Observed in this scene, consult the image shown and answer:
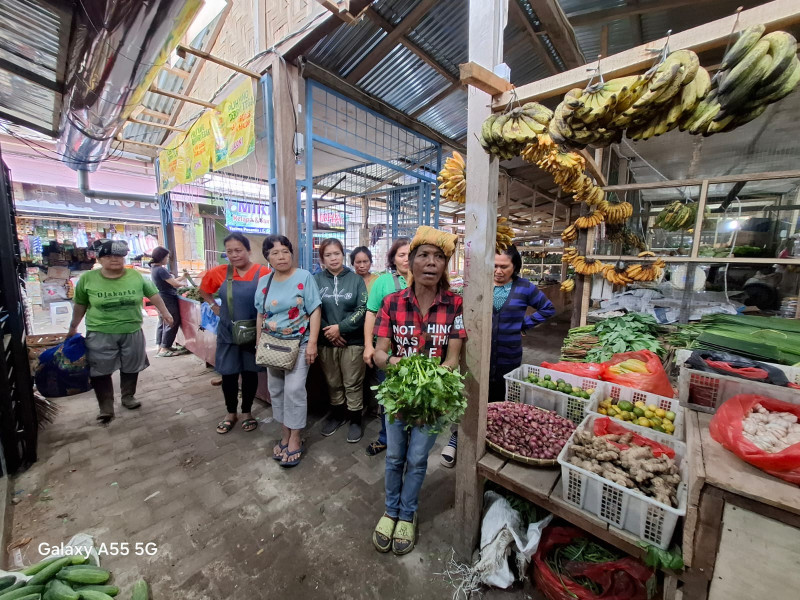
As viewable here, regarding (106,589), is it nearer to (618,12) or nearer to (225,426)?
(225,426)

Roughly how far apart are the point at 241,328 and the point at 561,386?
2930 mm

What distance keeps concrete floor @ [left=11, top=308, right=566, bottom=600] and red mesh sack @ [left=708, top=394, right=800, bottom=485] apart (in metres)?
1.39

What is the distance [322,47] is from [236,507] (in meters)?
4.60

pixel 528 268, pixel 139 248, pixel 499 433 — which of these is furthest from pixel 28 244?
pixel 528 268

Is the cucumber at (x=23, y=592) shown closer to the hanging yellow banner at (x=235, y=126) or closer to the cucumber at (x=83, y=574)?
the cucumber at (x=83, y=574)

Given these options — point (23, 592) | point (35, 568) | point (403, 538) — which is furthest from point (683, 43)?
point (35, 568)

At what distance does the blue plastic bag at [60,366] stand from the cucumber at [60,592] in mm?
2522

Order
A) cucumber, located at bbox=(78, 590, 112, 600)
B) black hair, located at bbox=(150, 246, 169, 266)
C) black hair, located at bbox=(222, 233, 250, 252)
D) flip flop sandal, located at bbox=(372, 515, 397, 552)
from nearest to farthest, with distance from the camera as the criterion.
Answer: cucumber, located at bbox=(78, 590, 112, 600) → flip flop sandal, located at bbox=(372, 515, 397, 552) → black hair, located at bbox=(222, 233, 250, 252) → black hair, located at bbox=(150, 246, 169, 266)

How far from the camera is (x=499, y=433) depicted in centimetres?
208

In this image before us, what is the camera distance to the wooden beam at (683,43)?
1081mm

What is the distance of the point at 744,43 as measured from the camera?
1.08 m

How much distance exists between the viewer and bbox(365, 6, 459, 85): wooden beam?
3.18 meters

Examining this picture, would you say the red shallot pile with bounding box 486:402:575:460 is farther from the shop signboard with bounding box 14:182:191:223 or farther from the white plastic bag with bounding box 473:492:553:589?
the shop signboard with bounding box 14:182:191:223

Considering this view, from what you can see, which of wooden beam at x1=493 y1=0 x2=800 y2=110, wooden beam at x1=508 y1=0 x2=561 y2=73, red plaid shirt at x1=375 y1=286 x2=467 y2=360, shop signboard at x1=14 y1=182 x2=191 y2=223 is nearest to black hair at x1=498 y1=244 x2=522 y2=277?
red plaid shirt at x1=375 y1=286 x2=467 y2=360
